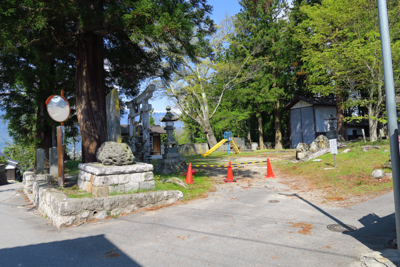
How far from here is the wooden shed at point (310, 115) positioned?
26500 millimetres

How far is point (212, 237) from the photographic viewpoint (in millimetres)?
4500

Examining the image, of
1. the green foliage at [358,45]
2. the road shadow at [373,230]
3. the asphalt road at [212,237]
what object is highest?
the green foliage at [358,45]

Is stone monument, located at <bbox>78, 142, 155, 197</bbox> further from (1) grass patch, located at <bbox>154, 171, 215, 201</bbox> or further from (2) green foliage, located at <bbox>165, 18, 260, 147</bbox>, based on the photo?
(2) green foliage, located at <bbox>165, 18, 260, 147</bbox>

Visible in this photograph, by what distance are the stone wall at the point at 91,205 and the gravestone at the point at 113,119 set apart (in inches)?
81.5

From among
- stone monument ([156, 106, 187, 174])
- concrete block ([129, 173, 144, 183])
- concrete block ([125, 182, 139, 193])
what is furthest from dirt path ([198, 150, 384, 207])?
concrete block ([125, 182, 139, 193])

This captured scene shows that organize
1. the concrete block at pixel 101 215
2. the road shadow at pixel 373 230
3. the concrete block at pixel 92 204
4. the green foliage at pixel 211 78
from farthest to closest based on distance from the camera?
the green foliage at pixel 211 78 < the concrete block at pixel 101 215 < the concrete block at pixel 92 204 < the road shadow at pixel 373 230

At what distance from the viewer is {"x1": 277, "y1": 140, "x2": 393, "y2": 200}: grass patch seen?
7.62 metres

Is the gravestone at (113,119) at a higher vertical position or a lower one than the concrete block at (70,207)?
higher

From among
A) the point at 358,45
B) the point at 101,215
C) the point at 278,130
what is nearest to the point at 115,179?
the point at 101,215

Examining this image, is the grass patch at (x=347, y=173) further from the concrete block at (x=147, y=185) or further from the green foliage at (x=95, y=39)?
the green foliage at (x=95, y=39)

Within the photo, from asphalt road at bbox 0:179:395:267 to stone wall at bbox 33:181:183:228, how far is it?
26 cm

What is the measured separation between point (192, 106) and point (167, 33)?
2178cm

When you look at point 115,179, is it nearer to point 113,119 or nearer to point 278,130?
point 113,119

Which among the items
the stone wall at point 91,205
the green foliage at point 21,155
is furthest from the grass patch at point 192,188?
the green foliage at point 21,155
